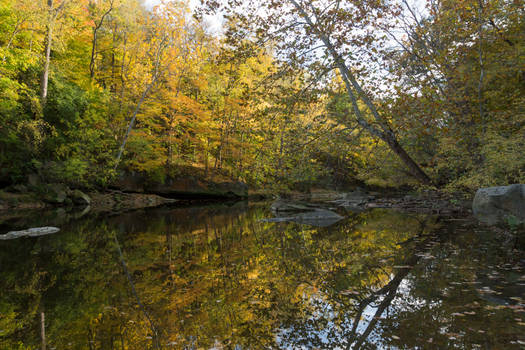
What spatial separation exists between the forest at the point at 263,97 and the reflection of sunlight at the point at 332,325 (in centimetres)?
529

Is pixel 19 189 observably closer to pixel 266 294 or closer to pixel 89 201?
pixel 89 201

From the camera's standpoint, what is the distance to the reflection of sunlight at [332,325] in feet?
9.28

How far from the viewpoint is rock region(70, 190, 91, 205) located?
61.4ft

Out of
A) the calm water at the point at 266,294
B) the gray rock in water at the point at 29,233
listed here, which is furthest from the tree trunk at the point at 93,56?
the calm water at the point at 266,294

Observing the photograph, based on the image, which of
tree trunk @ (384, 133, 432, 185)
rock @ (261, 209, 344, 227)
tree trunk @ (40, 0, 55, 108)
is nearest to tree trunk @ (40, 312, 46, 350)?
rock @ (261, 209, 344, 227)

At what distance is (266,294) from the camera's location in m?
3.99

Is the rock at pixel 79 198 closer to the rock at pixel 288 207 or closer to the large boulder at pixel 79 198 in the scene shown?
the large boulder at pixel 79 198

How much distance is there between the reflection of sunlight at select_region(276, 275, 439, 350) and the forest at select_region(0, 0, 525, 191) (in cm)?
529

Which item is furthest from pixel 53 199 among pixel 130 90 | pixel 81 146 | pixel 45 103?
pixel 130 90

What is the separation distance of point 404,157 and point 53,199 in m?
17.7

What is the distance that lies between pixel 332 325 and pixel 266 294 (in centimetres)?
104

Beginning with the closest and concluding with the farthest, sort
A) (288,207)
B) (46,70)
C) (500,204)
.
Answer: (500,204) < (288,207) < (46,70)

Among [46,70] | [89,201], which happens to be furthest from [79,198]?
[46,70]

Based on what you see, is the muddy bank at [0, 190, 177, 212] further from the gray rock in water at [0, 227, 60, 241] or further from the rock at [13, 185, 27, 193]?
the gray rock in water at [0, 227, 60, 241]
